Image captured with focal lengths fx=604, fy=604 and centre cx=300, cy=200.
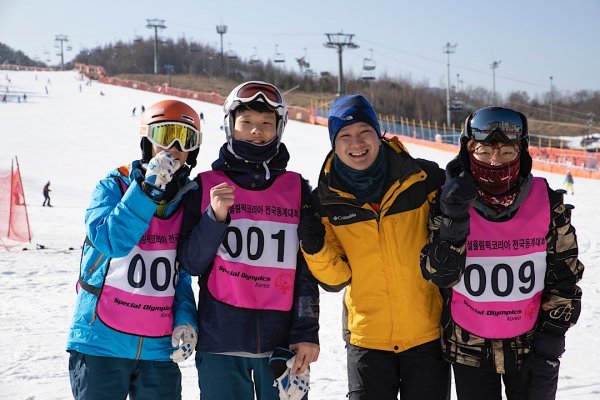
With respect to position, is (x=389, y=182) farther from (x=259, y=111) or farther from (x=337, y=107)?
(x=259, y=111)

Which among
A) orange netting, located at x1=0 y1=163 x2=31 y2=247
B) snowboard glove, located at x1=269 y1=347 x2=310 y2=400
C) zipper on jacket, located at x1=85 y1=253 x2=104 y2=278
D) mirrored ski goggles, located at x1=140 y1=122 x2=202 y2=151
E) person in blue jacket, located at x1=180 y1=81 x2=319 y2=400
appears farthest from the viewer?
orange netting, located at x1=0 y1=163 x2=31 y2=247

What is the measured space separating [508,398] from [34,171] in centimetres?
2197

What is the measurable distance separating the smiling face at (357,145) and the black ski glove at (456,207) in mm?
407

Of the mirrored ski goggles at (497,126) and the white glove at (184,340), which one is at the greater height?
the mirrored ski goggles at (497,126)

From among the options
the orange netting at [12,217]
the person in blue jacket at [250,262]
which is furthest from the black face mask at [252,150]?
the orange netting at [12,217]

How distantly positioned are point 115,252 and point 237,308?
610 mm

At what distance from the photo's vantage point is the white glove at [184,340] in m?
2.75

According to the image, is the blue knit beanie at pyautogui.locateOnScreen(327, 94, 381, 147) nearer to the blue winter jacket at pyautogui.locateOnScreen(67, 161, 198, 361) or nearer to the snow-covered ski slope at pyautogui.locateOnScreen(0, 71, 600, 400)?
the blue winter jacket at pyautogui.locateOnScreen(67, 161, 198, 361)

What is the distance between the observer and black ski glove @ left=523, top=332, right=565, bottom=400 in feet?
8.69

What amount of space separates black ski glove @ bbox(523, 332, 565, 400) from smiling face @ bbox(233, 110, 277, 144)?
5.14 ft

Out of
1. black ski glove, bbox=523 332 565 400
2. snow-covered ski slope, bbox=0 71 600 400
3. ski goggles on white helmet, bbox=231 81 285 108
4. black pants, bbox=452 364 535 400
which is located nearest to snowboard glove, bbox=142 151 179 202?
ski goggles on white helmet, bbox=231 81 285 108

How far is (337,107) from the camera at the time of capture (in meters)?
2.90

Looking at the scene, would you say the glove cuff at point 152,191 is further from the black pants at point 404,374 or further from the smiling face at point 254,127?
the black pants at point 404,374

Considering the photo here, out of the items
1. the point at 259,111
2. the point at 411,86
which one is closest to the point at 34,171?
the point at 259,111
